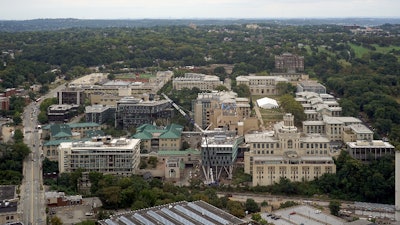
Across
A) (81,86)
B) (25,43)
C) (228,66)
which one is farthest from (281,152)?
(25,43)

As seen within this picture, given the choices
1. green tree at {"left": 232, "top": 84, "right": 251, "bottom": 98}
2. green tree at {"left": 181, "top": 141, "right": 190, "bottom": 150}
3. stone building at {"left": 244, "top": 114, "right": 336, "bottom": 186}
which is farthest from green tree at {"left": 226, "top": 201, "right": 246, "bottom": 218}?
green tree at {"left": 232, "top": 84, "right": 251, "bottom": 98}

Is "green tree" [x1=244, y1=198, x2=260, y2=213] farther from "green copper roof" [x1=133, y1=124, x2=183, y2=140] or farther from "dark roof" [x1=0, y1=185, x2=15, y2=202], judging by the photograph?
"green copper roof" [x1=133, y1=124, x2=183, y2=140]

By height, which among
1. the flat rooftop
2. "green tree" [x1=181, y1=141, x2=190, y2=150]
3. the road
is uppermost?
the flat rooftop

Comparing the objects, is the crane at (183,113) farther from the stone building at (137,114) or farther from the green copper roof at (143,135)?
the green copper roof at (143,135)

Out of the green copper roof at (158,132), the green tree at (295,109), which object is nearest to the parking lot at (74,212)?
the green copper roof at (158,132)

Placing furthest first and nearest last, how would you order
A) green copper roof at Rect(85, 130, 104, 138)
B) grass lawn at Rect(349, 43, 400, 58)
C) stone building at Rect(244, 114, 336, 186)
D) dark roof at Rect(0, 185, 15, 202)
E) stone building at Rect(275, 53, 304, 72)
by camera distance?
1. grass lawn at Rect(349, 43, 400, 58)
2. stone building at Rect(275, 53, 304, 72)
3. green copper roof at Rect(85, 130, 104, 138)
4. stone building at Rect(244, 114, 336, 186)
5. dark roof at Rect(0, 185, 15, 202)

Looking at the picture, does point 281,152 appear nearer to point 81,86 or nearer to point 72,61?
point 81,86

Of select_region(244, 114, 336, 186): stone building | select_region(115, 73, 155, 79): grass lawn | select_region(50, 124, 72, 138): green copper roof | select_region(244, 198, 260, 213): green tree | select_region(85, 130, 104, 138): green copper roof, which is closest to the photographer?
select_region(244, 198, 260, 213): green tree

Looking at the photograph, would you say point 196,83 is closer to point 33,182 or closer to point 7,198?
point 33,182
